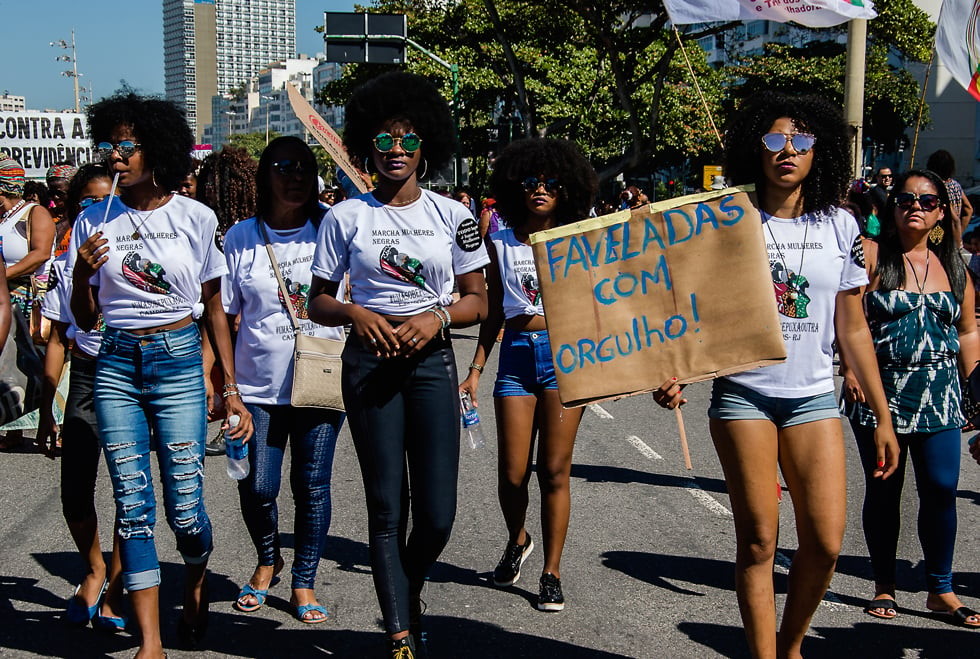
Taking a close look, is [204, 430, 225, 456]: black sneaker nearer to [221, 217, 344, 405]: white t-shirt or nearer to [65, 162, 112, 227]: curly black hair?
[65, 162, 112, 227]: curly black hair

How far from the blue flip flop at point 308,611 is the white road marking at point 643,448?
3.71 m

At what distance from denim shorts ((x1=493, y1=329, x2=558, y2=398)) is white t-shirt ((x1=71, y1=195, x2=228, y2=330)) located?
1406 millimetres

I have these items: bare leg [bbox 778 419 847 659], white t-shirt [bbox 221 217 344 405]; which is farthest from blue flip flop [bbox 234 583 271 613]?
bare leg [bbox 778 419 847 659]

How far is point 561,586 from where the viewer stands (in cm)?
495

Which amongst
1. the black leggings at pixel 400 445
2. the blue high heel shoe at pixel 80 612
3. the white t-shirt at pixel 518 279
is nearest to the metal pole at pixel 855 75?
the white t-shirt at pixel 518 279

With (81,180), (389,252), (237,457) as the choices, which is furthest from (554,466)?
(81,180)

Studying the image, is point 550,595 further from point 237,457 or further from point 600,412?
point 600,412

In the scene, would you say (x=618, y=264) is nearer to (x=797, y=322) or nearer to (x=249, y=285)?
(x=797, y=322)

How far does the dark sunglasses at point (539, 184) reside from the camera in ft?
16.4

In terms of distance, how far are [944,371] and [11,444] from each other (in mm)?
6559

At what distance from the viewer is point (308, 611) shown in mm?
4555

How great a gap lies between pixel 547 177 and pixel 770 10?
317cm

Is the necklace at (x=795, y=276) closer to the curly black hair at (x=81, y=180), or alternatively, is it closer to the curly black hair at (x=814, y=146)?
the curly black hair at (x=814, y=146)

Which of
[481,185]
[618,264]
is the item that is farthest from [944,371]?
[481,185]
